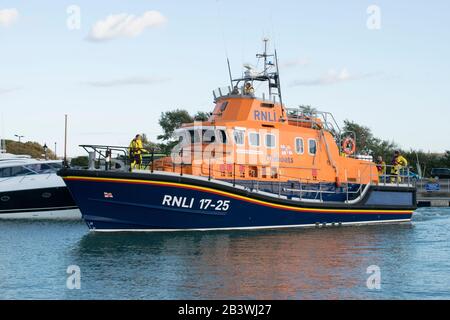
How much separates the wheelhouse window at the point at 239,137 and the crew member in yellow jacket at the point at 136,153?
2743 millimetres

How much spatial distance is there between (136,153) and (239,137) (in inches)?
120

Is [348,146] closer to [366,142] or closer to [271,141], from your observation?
[271,141]

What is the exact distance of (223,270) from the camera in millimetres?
12102

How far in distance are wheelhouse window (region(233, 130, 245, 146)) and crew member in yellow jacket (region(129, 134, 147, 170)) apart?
274cm

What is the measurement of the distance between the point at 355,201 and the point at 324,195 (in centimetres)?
120

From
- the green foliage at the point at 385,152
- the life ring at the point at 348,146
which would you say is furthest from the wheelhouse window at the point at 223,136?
the green foliage at the point at 385,152

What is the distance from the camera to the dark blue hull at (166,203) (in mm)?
16516

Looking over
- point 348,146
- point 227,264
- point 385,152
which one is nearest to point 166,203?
point 227,264

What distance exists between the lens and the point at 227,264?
12.8 metres

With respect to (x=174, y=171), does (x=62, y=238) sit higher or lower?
lower

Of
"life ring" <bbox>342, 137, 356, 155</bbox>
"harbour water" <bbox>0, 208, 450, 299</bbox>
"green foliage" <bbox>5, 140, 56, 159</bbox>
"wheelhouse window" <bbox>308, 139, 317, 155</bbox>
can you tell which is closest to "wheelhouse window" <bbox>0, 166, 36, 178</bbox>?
"harbour water" <bbox>0, 208, 450, 299</bbox>

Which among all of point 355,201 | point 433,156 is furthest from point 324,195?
point 433,156

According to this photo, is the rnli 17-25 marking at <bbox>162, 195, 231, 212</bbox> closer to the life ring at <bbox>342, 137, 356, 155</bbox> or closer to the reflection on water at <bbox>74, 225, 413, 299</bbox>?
the reflection on water at <bbox>74, 225, 413, 299</bbox>
